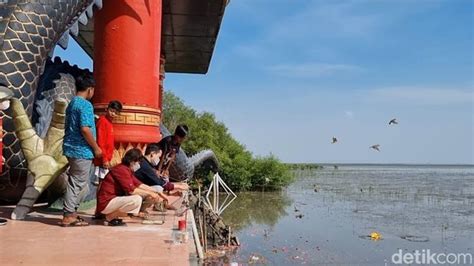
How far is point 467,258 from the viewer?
45.5ft

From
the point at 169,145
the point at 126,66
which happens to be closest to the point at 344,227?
the point at 169,145

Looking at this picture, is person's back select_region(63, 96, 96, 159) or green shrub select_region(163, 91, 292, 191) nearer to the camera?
person's back select_region(63, 96, 96, 159)

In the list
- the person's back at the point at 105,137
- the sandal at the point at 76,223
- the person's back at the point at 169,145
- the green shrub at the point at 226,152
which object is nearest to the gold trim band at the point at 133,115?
the person's back at the point at 169,145

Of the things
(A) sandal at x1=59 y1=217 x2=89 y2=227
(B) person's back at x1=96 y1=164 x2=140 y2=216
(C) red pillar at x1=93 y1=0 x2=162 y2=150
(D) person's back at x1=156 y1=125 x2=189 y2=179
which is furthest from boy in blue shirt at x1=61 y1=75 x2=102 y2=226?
(C) red pillar at x1=93 y1=0 x2=162 y2=150

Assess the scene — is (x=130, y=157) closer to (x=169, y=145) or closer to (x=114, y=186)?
(x=114, y=186)

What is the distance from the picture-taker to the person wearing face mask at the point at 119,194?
4.84 m

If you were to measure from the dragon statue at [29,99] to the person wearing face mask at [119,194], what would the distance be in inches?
23.3

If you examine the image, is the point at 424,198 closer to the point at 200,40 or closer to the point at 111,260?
the point at 200,40

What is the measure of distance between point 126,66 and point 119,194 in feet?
9.25

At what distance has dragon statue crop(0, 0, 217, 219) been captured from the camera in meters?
5.12

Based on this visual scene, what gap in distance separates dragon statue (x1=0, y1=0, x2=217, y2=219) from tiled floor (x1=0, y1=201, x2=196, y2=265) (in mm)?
495

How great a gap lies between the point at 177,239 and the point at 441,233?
50.0 ft

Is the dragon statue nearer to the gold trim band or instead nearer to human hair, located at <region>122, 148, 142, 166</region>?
human hair, located at <region>122, 148, 142, 166</region>

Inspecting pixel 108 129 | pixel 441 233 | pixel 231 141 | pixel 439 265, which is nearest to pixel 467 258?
pixel 439 265
